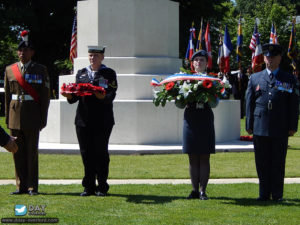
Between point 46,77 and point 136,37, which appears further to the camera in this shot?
point 136,37

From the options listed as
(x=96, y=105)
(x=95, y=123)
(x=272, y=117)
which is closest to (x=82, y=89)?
(x=96, y=105)

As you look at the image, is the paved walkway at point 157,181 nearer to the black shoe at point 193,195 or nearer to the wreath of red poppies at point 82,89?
the black shoe at point 193,195

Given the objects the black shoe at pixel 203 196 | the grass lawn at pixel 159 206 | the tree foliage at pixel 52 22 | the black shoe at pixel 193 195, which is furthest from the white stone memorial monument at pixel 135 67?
the tree foliage at pixel 52 22

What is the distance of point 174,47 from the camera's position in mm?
16516

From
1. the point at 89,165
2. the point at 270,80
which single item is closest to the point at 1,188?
the point at 89,165

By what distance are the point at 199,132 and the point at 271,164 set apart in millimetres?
1000

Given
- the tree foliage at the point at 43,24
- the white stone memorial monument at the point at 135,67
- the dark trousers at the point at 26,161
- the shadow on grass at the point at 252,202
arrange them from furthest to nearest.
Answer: the tree foliage at the point at 43,24, the white stone memorial monument at the point at 135,67, the dark trousers at the point at 26,161, the shadow on grass at the point at 252,202

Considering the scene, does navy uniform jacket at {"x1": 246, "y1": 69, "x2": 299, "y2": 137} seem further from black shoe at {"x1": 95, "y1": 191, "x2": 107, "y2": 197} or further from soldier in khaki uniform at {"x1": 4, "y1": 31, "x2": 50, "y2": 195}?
soldier in khaki uniform at {"x1": 4, "y1": 31, "x2": 50, "y2": 195}

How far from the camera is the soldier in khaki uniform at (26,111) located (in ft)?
27.6

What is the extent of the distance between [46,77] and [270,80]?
3.03m

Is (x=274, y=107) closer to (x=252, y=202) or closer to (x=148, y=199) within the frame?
(x=252, y=202)

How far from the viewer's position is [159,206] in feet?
24.8

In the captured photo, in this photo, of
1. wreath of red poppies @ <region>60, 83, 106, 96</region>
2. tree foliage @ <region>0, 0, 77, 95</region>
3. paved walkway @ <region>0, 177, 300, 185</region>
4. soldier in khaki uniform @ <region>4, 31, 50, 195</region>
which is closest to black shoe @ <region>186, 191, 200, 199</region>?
paved walkway @ <region>0, 177, 300, 185</region>

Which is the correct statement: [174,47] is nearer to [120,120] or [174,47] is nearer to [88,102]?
[120,120]
